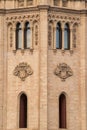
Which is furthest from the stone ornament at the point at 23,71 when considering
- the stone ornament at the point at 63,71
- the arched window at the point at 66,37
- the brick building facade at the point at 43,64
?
the arched window at the point at 66,37

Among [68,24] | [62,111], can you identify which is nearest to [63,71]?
[62,111]

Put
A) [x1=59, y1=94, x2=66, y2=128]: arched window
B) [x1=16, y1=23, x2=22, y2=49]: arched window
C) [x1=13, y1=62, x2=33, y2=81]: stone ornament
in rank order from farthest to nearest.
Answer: [x1=16, y1=23, x2=22, y2=49]: arched window → [x1=59, y1=94, x2=66, y2=128]: arched window → [x1=13, y1=62, x2=33, y2=81]: stone ornament

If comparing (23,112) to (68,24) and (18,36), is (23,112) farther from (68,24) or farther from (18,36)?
(68,24)

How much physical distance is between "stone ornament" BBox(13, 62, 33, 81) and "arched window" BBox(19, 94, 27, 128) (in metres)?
1.53

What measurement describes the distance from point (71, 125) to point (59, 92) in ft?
8.94

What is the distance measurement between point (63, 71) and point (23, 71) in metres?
3.10

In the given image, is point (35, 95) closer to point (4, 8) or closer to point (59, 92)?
point (59, 92)

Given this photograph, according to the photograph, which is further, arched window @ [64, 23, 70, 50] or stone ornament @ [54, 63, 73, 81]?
arched window @ [64, 23, 70, 50]

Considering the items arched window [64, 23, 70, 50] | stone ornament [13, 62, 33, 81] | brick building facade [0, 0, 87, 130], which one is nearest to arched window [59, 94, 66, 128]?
brick building facade [0, 0, 87, 130]

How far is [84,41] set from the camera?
179 ft

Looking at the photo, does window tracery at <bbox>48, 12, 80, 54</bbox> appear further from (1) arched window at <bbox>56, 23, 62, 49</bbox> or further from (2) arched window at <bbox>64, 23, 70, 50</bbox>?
(1) arched window at <bbox>56, 23, 62, 49</bbox>

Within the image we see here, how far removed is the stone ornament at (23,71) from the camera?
5334 cm

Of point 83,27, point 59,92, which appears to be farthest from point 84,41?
point 59,92

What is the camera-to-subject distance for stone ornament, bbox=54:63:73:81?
5347 centimetres
